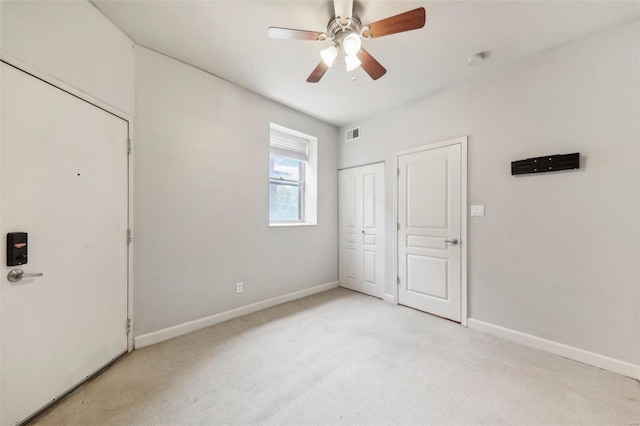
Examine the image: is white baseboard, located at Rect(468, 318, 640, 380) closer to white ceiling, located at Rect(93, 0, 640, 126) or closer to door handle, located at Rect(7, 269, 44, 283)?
white ceiling, located at Rect(93, 0, 640, 126)

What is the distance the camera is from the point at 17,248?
137 centimetres

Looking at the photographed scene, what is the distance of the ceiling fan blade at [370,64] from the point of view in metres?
1.88

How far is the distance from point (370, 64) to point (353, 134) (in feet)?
6.98

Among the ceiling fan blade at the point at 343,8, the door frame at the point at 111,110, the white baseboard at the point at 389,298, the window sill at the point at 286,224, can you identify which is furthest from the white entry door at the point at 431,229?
the door frame at the point at 111,110

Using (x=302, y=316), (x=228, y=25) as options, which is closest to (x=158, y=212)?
(x=228, y=25)

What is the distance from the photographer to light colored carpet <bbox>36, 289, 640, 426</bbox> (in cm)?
152

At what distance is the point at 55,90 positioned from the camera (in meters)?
1.61

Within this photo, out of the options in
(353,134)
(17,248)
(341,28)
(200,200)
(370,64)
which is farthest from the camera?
(353,134)

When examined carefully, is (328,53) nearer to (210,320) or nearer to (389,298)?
(210,320)

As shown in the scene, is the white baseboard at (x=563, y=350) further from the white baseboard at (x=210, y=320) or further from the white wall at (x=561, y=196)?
the white baseboard at (x=210, y=320)

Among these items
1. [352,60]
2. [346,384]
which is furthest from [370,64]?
[346,384]

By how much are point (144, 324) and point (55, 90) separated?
203 cm

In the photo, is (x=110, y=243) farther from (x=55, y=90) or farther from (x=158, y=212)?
(x=55, y=90)

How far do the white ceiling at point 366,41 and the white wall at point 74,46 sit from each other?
170 millimetres
